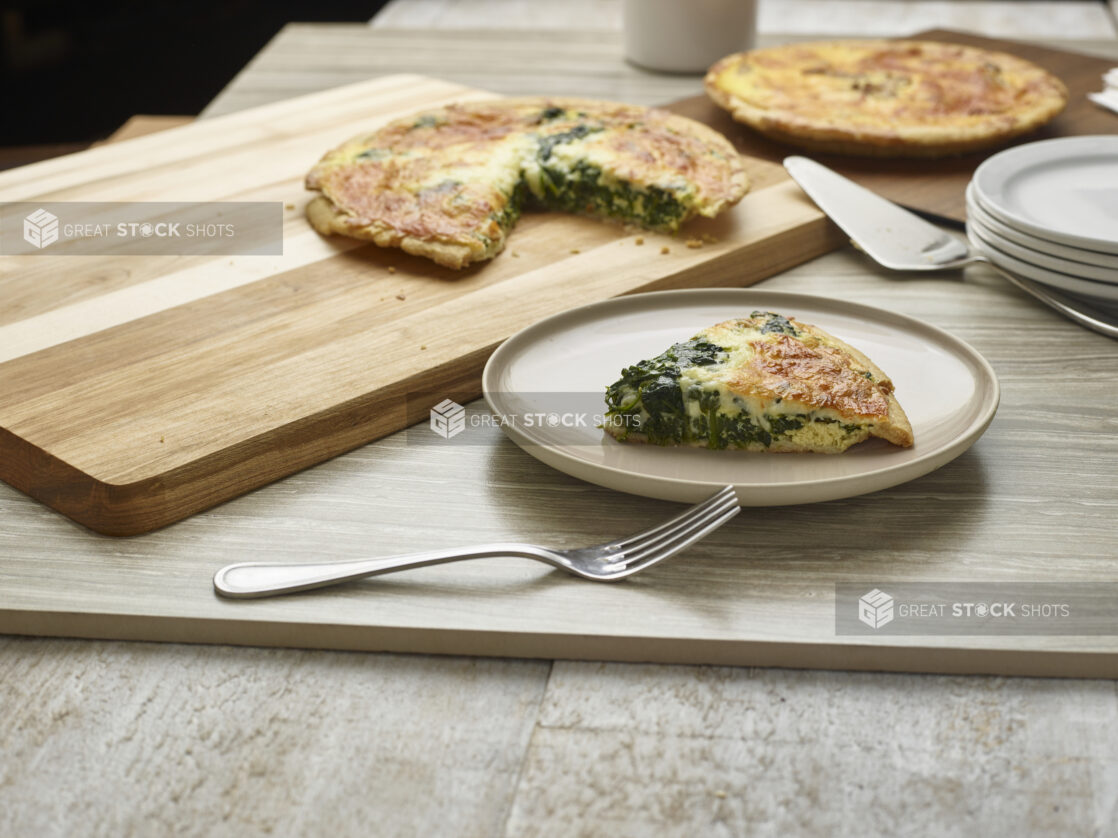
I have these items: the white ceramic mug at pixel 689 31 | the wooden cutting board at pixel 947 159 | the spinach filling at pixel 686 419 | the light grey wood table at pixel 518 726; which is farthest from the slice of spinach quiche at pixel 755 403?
the white ceramic mug at pixel 689 31

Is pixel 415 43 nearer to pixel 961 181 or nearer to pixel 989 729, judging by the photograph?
pixel 961 181

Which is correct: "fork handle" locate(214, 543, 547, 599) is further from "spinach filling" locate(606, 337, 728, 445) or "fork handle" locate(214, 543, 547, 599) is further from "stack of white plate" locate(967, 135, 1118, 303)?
"stack of white plate" locate(967, 135, 1118, 303)

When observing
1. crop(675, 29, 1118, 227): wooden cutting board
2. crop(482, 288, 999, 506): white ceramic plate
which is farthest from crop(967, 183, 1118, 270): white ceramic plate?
crop(482, 288, 999, 506): white ceramic plate

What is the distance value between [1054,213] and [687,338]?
83 cm

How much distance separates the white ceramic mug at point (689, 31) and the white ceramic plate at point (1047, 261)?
60.6 inches

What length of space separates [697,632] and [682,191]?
47.6 inches

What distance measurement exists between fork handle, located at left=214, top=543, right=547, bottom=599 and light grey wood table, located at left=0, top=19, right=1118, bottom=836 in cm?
7

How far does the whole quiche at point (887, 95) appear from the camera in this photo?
2562 mm

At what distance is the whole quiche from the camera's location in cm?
256

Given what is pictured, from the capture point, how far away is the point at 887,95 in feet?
9.27

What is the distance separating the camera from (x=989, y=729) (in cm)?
114

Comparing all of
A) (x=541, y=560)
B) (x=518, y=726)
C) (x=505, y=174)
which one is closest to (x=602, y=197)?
(x=505, y=174)

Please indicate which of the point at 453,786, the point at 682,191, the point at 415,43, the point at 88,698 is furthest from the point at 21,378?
the point at 415,43

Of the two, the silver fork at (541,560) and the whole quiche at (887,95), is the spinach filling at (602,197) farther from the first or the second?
the silver fork at (541,560)
